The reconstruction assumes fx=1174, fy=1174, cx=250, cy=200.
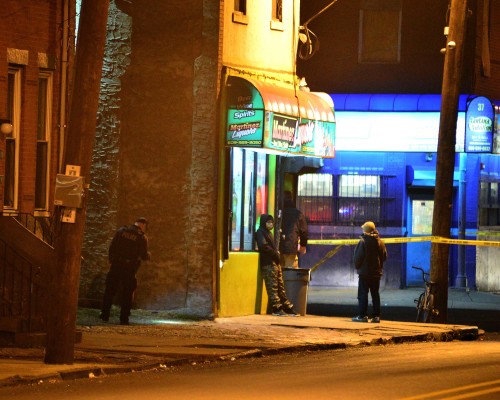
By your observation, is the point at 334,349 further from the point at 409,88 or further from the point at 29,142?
the point at 409,88

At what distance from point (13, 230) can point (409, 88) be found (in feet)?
56.1

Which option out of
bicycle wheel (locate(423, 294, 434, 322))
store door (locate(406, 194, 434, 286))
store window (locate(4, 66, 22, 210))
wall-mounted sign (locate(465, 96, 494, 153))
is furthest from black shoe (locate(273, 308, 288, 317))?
store door (locate(406, 194, 434, 286))

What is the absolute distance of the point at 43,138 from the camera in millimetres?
18547

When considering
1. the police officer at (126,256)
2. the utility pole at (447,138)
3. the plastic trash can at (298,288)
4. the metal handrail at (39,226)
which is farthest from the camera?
the plastic trash can at (298,288)

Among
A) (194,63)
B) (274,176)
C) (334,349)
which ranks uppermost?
(194,63)

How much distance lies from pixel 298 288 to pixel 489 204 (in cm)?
1105

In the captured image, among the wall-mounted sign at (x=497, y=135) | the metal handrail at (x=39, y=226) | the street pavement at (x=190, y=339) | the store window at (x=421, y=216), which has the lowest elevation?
the street pavement at (x=190, y=339)

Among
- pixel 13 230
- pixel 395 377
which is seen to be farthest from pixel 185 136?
pixel 395 377

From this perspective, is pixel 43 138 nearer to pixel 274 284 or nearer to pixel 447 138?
pixel 274 284

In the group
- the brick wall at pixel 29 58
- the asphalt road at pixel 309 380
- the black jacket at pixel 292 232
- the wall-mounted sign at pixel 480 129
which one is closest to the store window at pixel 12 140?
the brick wall at pixel 29 58

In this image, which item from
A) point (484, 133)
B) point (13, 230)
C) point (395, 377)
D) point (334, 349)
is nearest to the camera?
point (395, 377)

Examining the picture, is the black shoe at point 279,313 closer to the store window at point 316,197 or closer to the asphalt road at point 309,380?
the asphalt road at point 309,380

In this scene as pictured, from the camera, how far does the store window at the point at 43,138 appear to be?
18484 millimetres

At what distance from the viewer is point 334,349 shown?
57.4ft
